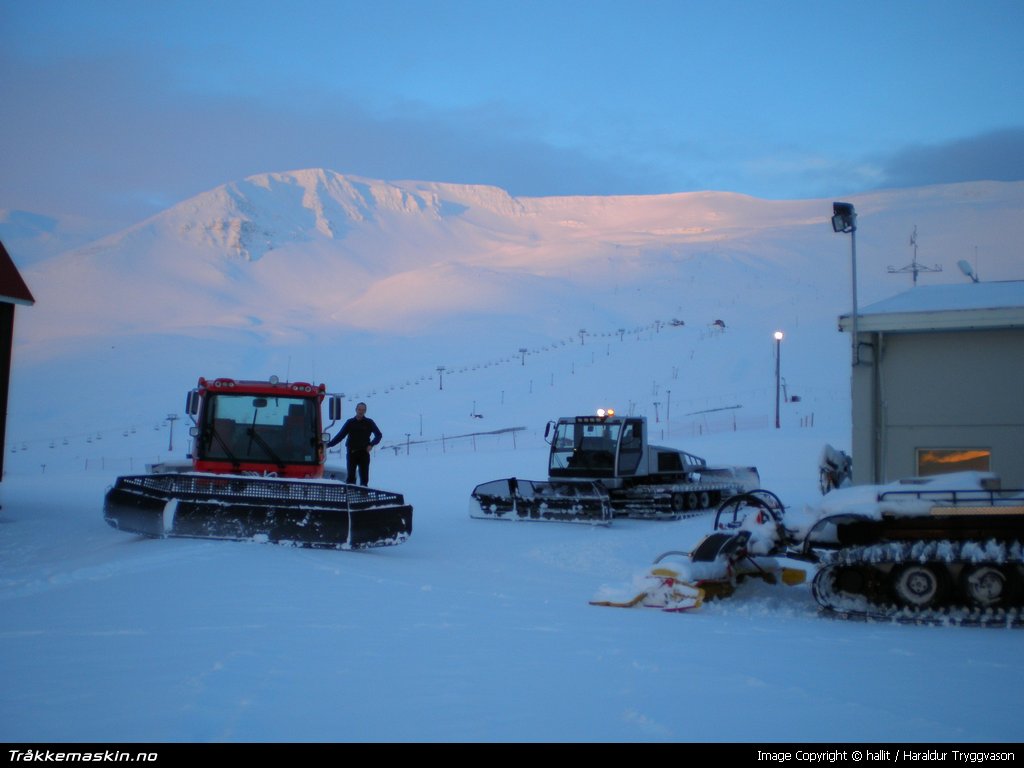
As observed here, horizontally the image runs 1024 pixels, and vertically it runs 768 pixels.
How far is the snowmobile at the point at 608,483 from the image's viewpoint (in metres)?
17.4

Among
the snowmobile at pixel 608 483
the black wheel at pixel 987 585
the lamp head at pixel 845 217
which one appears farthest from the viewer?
the snowmobile at pixel 608 483

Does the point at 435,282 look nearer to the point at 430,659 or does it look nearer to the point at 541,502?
the point at 541,502

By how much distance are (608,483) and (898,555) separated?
10.4 m

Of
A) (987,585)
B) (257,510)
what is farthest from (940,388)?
(257,510)

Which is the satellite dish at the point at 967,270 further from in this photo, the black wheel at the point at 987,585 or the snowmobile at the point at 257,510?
the snowmobile at the point at 257,510

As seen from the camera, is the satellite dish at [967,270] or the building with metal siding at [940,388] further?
the satellite dish at [967,270]

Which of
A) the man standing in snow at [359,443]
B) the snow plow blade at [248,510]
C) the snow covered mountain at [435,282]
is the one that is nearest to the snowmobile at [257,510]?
the snow plow blade at [248,510]

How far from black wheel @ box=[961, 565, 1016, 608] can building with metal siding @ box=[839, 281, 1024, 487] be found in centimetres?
644

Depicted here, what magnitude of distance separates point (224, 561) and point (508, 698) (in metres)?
5.16

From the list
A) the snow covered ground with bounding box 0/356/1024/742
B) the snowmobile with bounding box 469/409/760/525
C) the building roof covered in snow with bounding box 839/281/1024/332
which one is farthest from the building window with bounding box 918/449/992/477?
the snow covered ground with bounding box 0/356/1024/742

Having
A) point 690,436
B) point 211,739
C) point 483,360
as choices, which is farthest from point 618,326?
point 211,739

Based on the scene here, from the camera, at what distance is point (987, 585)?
8.93m

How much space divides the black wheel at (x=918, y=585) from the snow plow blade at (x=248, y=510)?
5674 millimetres

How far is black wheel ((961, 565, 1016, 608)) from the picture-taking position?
8852mm
